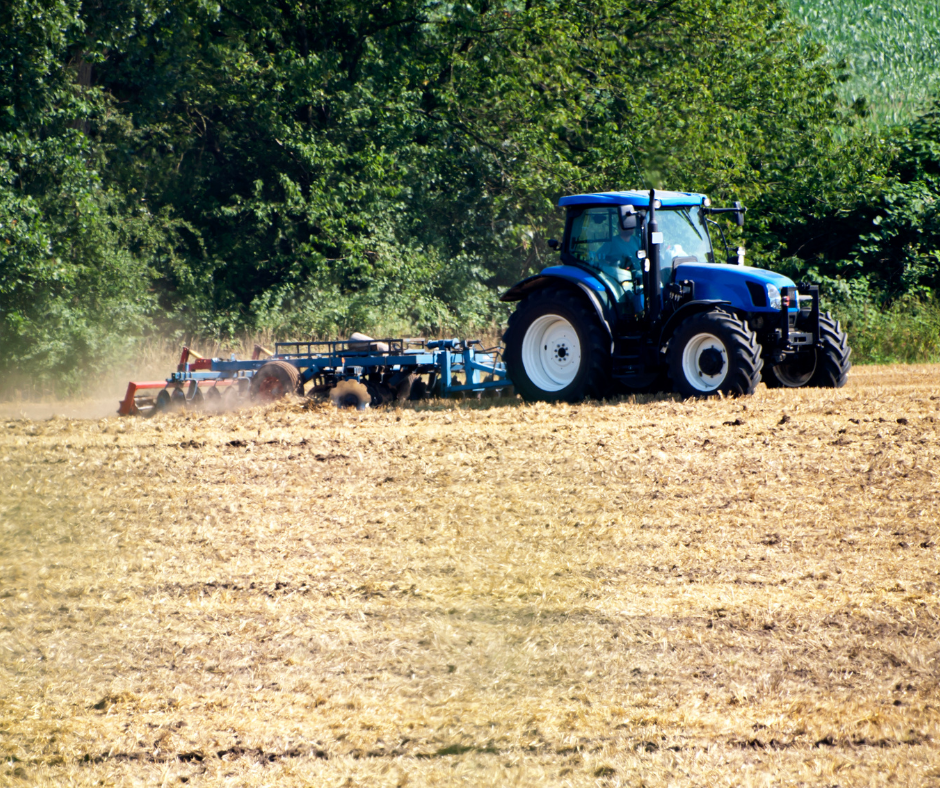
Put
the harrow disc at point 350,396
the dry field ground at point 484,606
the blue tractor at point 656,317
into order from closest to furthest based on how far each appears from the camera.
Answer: the dry field ground at point 484,606
the blue tractor at point 656,317
the harrow disc at point 350,396

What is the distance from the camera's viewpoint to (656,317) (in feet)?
32.6

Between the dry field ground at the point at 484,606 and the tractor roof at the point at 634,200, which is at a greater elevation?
the tractor roof at the point at 634,200

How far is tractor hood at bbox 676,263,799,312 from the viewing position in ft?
31.8

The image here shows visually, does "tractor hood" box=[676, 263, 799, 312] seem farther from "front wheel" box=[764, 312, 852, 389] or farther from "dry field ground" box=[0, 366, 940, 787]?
"dry field ground" box=[0, 366, 940, 787]

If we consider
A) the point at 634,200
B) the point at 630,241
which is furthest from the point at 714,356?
the point at 634,200

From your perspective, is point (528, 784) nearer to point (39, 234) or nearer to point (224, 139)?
point (39, 234)

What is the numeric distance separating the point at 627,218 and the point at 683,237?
1.02 metres

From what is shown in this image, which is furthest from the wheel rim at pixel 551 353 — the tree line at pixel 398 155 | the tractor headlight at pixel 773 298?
the tree line at pixel 398 155

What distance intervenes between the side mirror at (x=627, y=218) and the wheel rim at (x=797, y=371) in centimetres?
217

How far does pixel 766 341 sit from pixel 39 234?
1179 centimetres

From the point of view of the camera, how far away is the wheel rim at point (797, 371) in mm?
10336

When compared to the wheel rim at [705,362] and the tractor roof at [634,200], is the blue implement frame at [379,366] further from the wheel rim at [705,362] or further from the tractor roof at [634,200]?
the wheel rim at [705,362]

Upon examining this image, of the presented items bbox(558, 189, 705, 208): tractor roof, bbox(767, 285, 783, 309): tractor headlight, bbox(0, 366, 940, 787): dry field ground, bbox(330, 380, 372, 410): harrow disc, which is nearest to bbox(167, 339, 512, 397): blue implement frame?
bbox(330, 380, 372, 410): harrow disc

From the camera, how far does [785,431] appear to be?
295 inches
